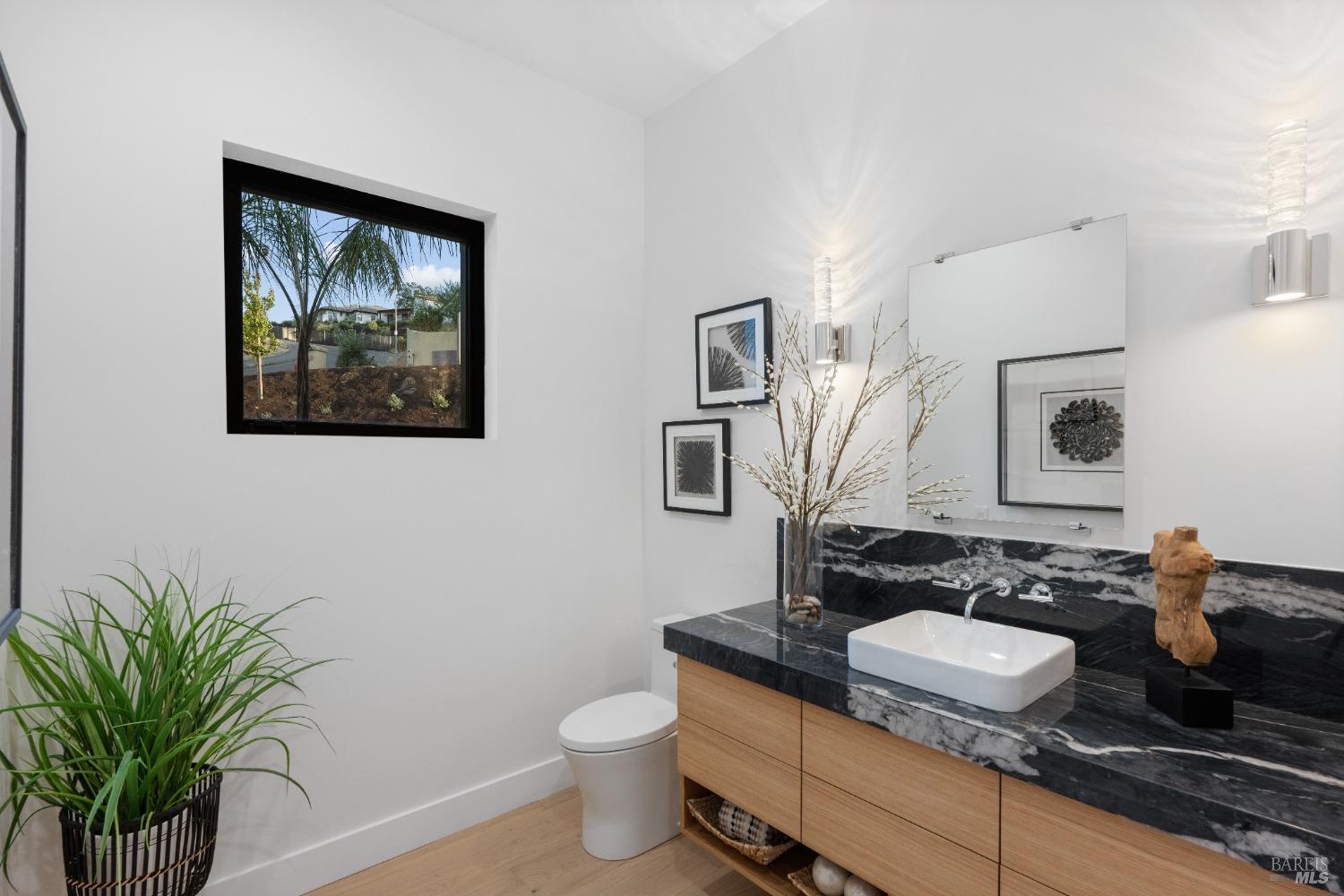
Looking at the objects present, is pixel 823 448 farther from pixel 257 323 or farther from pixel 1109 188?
pixel 257 323

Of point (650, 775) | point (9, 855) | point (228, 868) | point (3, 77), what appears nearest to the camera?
point (3, 77)

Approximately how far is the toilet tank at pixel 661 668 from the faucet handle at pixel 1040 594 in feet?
4.11

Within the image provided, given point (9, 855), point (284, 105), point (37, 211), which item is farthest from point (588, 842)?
point (284, 105)

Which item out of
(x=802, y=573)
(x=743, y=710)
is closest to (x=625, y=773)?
(x=743, y=710)

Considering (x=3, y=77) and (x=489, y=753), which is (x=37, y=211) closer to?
(x=3, y=77)

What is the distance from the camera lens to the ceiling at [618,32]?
7.34 feet

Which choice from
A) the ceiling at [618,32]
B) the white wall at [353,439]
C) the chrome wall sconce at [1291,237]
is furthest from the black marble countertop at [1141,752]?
the ceiling at [618,32]

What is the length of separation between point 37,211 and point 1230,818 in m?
2.74

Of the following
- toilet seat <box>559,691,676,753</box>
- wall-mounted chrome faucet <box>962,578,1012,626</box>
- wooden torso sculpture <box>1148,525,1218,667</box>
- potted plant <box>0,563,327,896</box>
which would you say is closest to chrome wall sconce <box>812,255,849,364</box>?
wall-mounted chrome faucet <box>962,578,1012,626</box>

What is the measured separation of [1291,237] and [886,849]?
1.50 metres

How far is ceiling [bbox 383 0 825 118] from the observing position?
224 centimetres

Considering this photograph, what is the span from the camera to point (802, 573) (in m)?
2.00

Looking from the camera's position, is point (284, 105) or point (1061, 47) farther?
point (284, 105)

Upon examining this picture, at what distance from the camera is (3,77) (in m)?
1.37
